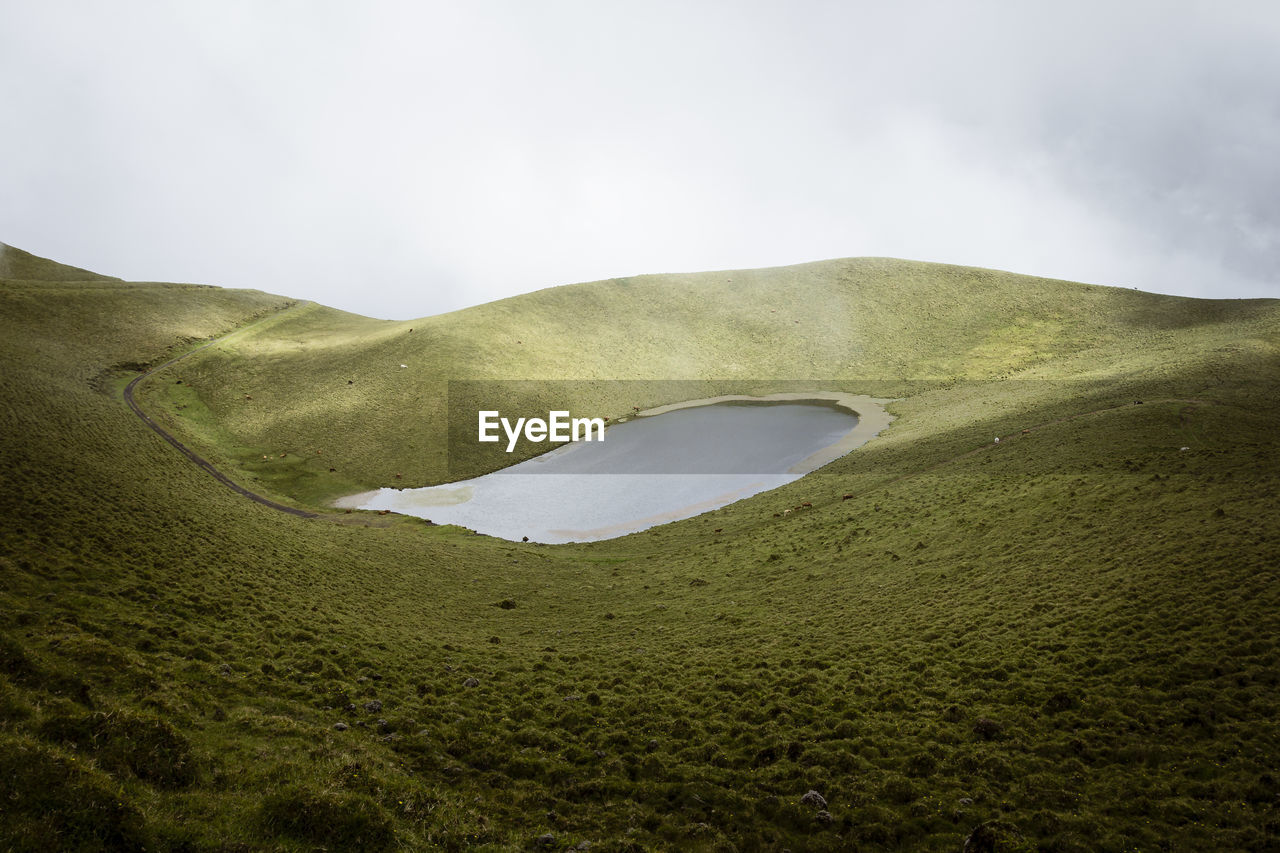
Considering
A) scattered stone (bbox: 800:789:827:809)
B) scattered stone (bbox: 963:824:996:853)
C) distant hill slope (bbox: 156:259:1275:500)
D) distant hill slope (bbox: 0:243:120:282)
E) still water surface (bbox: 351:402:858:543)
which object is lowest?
scattered stone (bbox: 800:789:827:809)

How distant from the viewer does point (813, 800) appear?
10.8m

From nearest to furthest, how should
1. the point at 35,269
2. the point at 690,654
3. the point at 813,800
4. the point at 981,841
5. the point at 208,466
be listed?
the point at 981,841 < the point at 813,800 < the point at 690,654 < the point at 208,466 < the point at 35,269

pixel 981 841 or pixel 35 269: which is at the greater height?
pixel 35 269

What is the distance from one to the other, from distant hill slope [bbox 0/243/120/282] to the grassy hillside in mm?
78131

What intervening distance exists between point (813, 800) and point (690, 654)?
7.41 m

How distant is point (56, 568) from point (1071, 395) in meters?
51.9

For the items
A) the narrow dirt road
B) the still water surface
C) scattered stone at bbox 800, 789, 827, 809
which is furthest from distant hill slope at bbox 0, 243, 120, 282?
scattered stone at bbox 800, 789, 827, 809

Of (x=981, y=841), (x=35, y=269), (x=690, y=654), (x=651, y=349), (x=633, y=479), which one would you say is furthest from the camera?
(x=35, y=269)

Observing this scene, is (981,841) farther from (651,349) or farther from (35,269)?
(35,269)

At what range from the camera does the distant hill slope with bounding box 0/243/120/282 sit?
3698 inches

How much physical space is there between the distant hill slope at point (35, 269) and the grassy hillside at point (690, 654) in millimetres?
78131

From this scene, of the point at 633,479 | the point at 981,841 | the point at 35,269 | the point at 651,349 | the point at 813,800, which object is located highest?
the point at 35,269

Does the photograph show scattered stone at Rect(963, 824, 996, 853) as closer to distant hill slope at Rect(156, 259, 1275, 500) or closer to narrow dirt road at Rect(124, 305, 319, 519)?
narrow dirt road at Rect(124, 305, 319, 519)

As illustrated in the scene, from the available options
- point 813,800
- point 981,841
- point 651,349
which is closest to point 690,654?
point 813,800
